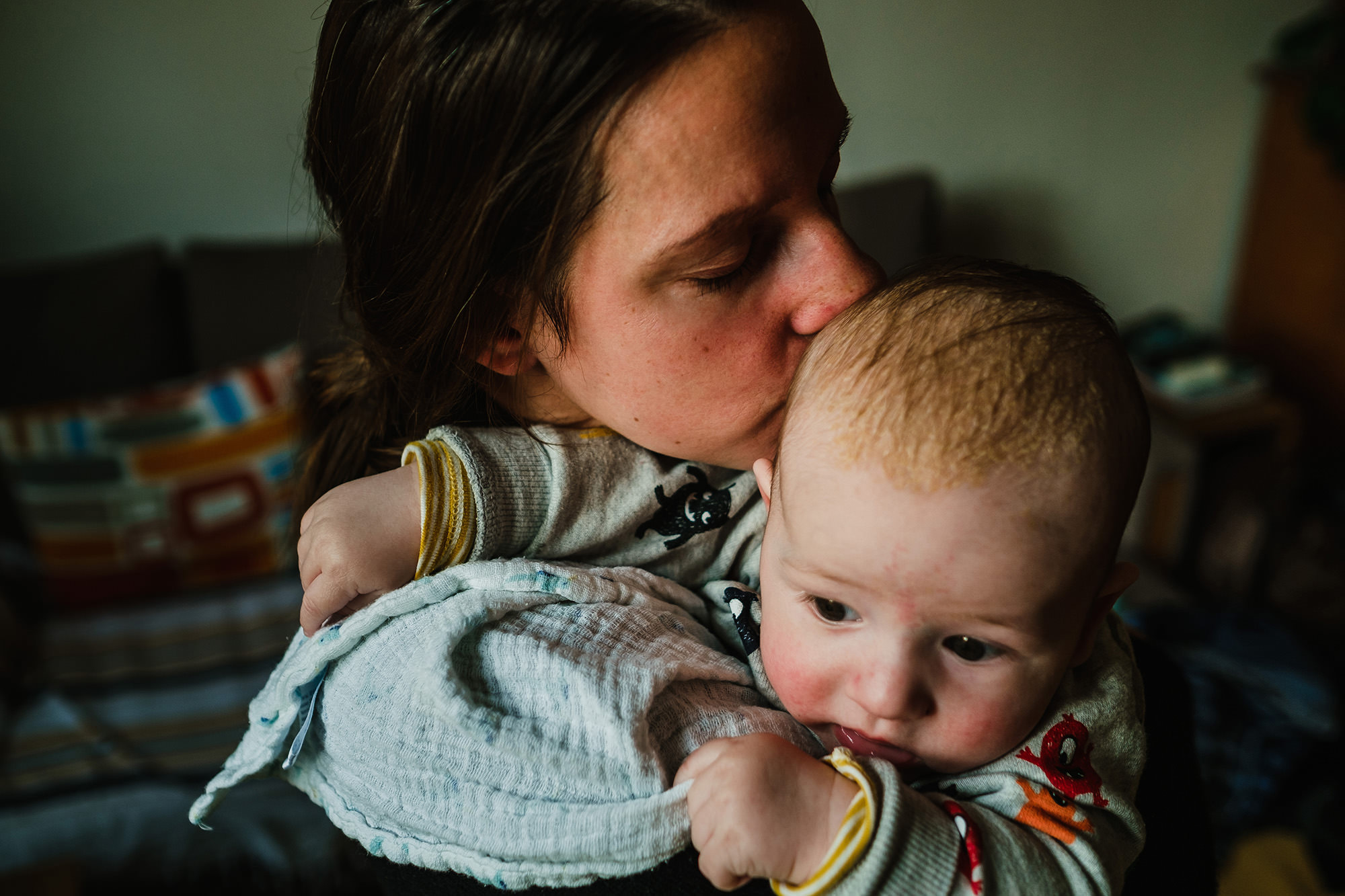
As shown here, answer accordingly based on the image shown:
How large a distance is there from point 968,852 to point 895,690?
0.11 metres

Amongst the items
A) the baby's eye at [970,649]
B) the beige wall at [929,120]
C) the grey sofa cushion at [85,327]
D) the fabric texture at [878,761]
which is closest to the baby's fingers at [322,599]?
the fabric texture at [878,761]

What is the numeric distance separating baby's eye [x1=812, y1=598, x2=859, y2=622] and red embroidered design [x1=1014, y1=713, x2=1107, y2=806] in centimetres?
16

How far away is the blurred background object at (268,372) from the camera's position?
6.90ft

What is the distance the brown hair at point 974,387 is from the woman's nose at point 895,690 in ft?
0.41

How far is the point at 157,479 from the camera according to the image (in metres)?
2.34

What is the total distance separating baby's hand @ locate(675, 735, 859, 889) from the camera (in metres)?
0.59

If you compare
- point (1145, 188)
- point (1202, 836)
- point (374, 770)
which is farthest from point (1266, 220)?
point (374, 770)

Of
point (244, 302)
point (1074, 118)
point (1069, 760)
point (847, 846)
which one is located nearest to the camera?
point (847, 846)

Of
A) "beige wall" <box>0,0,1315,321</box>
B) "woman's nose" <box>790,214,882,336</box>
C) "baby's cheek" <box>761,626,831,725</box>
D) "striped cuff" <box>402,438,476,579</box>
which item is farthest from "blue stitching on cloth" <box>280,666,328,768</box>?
"beige wall" <box>0,0,1315,321</box>

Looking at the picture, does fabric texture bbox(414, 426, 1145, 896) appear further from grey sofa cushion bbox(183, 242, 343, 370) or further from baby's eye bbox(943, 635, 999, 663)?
grey sofa cushion bbox(183, 242, 343, 370)

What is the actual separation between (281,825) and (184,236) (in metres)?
1.67


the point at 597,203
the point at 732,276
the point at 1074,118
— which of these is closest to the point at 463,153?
the point at 597,203

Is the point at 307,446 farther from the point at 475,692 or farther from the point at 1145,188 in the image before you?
the point at 1145,188

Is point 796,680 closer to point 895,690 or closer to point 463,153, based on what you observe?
point 895,690
